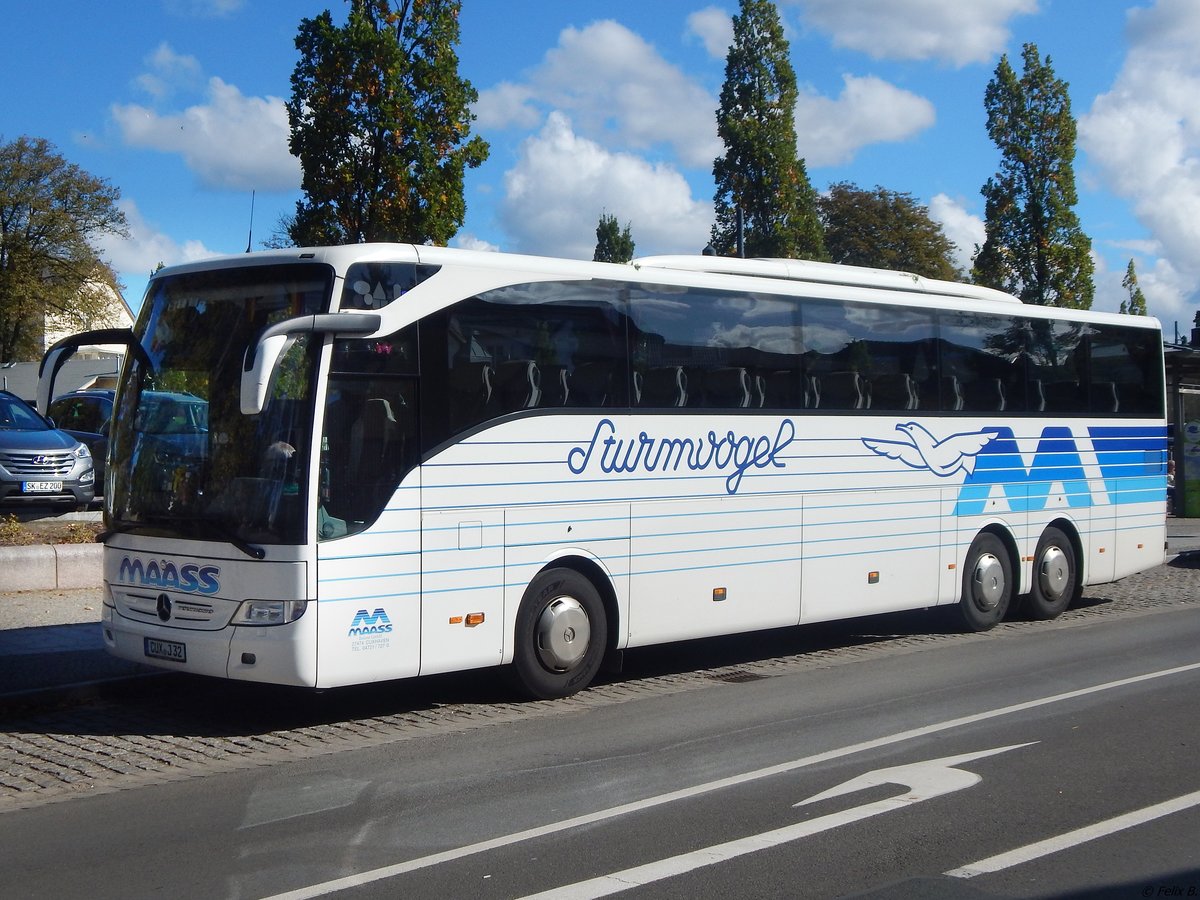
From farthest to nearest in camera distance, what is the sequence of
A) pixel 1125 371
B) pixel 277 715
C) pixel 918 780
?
pixel 1125 371, pixel 277 715, pixel 918 780

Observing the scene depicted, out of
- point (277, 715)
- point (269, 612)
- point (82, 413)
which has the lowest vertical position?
point (277, 715)

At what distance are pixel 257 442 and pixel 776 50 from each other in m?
39.1

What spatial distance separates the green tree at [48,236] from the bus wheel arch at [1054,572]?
180 feet

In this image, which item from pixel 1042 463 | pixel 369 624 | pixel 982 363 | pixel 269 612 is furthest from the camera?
pixel 1042 463

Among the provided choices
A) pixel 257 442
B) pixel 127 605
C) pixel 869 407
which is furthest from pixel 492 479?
pixel 869 407

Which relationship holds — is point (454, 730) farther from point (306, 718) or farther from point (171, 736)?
point (171, 736)

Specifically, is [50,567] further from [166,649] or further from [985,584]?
[985,584]

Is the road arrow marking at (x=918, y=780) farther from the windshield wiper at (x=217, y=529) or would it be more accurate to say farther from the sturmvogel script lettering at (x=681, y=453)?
the windshield wiper at (x=217, y=529)

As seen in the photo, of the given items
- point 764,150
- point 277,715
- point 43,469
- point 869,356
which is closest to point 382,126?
point 43,469

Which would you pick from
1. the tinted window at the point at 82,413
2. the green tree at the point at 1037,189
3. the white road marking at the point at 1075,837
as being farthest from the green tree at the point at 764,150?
the white road marking at the point at 1075,837

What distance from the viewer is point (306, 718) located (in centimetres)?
997

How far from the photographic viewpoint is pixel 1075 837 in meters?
6.59

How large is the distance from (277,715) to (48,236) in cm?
5718

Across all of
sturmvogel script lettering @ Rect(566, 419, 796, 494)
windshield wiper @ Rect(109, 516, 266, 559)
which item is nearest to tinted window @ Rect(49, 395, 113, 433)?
windshield wiper @ Rect(109, 516, 266, 559)
